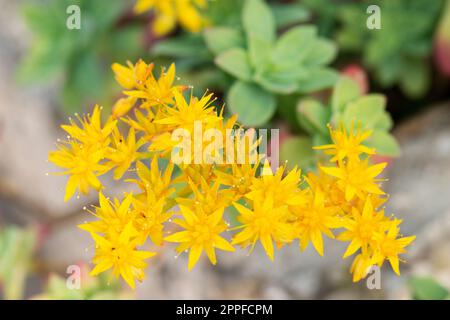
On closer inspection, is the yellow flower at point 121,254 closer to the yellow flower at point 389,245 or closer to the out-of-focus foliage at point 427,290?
the yellow flower at point 389,245

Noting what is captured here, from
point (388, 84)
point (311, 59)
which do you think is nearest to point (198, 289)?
point (311, 59)

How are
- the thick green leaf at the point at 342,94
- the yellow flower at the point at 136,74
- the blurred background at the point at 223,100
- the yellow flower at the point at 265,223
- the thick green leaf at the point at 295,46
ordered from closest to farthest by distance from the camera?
the yellow flower at the point at 265,223, the yellow flower at the point at 136,74, the thick green leaf at the point at 342,94, the thick green leaf at the point at 295,46, the blurred background at the point at 223,100

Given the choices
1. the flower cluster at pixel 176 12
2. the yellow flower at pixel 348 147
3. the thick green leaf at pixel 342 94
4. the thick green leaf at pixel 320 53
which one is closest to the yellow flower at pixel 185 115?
the yellow flower at pixel 348 147

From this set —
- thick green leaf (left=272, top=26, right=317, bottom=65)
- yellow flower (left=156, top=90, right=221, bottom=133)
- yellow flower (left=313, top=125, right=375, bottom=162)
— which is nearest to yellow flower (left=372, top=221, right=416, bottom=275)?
yellow flower (left=313, top=125, right=375, bottom=162)

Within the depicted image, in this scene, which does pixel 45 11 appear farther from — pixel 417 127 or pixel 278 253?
pixel 417 127

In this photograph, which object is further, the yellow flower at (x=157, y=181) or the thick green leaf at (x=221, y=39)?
the thick green leaf at (x=221, y=39)
